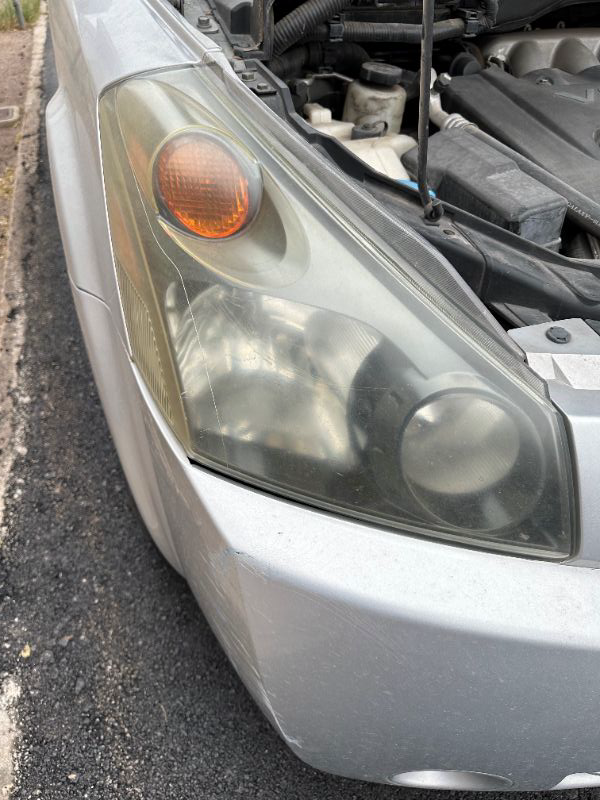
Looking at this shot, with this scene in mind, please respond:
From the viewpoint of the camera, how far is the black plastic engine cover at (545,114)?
6.08 ft

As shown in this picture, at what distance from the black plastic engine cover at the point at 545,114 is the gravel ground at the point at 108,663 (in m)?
1.48

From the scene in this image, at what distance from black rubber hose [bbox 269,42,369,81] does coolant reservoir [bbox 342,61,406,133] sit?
0.29ft

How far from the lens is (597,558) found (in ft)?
2.64

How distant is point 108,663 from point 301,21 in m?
1.71

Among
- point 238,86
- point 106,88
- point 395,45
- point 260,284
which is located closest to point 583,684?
point 260,284

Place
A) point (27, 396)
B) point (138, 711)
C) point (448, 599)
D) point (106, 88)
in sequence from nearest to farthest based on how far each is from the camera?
point (448, 599) → point (106, 88) → point (138, 711) → point (27, 396)

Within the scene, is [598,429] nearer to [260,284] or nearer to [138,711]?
[260,284]

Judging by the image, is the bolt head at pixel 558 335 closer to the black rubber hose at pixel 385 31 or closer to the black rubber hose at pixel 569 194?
the black rubber hose at pixel 569 194

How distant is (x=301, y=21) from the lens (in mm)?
1847

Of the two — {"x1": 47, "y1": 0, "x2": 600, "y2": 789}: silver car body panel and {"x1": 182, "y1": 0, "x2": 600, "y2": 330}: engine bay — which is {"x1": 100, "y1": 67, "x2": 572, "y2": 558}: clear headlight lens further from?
{"x1": 182, "y1": 0, "x2": 600, "y2": 330}: engine bay

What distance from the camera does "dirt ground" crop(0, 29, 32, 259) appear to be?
314cm

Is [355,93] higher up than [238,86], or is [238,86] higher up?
[238,86]

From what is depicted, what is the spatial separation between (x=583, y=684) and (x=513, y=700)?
3.4 inches

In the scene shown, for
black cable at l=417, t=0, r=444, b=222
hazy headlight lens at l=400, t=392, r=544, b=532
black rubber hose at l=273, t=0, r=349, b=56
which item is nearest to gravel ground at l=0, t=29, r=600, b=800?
hazy headlight lens at l=400, t=392, r=544, b=532
